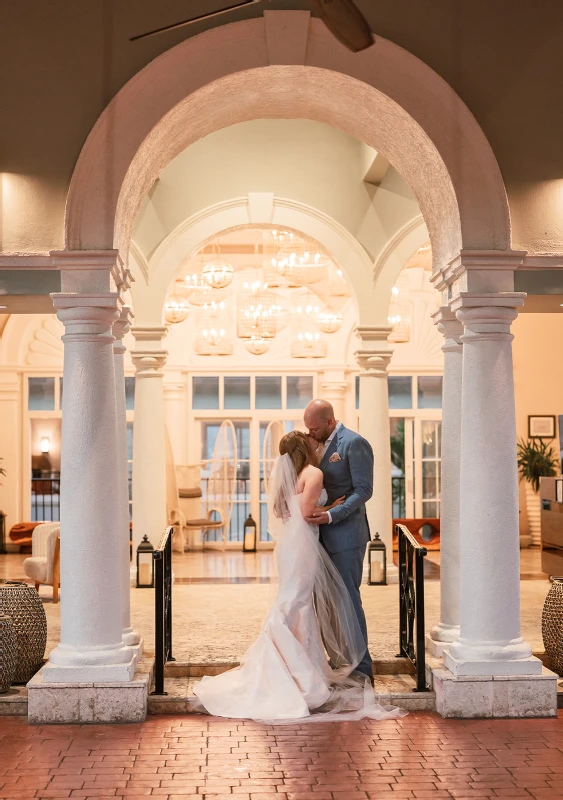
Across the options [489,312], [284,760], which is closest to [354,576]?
[284,760]

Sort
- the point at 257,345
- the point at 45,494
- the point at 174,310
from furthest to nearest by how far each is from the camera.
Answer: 1. the point at 45,494
2. the point at 257,345
3. the point at 174,310

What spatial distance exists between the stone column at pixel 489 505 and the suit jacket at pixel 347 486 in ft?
2.03

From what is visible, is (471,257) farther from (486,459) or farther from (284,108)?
(284,108)

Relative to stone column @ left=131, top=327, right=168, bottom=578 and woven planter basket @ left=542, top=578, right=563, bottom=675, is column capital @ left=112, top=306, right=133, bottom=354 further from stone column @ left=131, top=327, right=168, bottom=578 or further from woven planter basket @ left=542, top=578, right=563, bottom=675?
stone column @ left=131, top=327, right=168, bottom=578

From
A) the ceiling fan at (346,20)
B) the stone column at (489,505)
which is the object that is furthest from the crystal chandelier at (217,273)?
the ceiling fan at (346,20)

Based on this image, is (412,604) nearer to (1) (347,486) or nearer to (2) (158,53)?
(1) (347,486)

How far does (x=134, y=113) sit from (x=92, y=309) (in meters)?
1.23

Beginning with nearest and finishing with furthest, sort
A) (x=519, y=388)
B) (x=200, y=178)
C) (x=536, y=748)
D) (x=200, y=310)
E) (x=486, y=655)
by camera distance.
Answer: (x=536, y=748) < (x=486, y=655) < (x=200, y=178) < (x=200, y=310) < (x=519, y=388)

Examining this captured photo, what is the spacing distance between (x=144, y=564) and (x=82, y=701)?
4721mm

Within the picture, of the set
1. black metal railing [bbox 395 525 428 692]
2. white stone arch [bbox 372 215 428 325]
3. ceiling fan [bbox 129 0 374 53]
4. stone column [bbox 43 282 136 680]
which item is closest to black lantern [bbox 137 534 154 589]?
Result: white stone arch [bbox 372 215 428 325]

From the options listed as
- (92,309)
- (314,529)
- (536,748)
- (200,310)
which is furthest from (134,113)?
(200,310)

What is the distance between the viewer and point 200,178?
1040 cm

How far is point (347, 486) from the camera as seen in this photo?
6270mm

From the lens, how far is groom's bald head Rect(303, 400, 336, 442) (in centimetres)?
625
